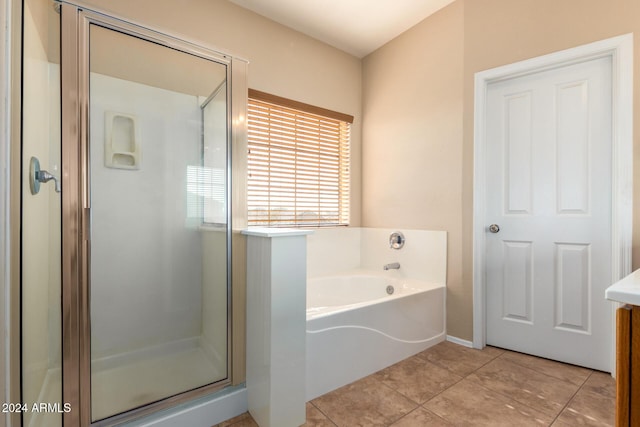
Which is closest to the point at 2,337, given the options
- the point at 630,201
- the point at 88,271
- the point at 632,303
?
the point at 88,271

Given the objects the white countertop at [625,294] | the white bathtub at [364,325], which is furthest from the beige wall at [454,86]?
the white countertop at [625,294]

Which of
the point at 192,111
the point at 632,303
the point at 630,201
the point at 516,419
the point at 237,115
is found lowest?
the point at 516,419

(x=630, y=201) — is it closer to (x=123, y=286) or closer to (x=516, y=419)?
(x=516, y=419)

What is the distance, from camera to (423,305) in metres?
2.29

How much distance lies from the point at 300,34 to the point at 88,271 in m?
2.40

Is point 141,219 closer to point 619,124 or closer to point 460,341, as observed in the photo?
point 460,341

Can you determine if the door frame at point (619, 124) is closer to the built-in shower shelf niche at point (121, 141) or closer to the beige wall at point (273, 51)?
the beige wall at point (273, 51)

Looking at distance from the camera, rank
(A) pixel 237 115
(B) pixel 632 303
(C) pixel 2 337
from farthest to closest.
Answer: (A) pixel 237 115 < (C) pixel 2 337 < (B) pixel 632 303

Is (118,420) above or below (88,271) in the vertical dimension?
below

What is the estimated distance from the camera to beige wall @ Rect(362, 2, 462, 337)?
7.88 feet

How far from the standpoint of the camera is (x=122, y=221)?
70.3 inches

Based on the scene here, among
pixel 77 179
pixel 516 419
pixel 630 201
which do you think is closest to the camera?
pixel 77 179

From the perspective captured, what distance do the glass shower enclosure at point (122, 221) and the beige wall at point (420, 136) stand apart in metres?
1.68

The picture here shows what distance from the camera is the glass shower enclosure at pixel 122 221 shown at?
1.18 metres
